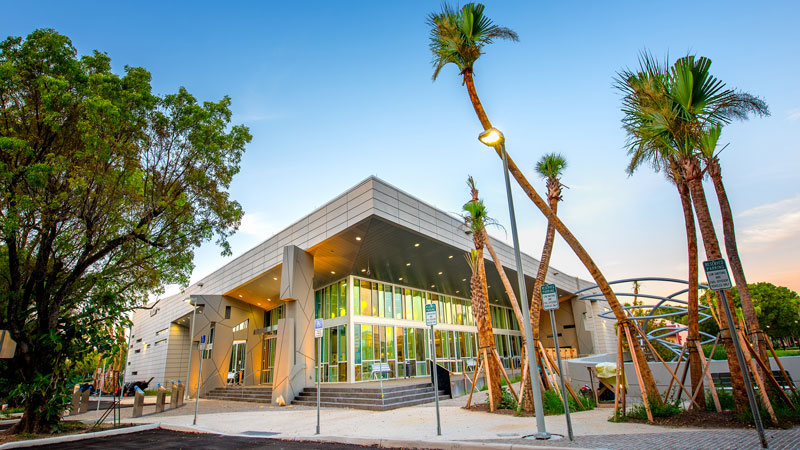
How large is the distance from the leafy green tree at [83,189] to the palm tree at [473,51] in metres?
6.76

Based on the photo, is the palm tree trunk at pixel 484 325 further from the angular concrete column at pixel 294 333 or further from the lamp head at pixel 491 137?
the angular concrete column at pixel 294 333

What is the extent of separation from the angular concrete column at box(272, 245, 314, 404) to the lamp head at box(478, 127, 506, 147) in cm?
1162

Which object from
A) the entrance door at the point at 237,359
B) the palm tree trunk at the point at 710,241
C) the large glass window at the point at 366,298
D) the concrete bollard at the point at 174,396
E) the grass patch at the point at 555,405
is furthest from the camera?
the entrance door at the point at 237,359

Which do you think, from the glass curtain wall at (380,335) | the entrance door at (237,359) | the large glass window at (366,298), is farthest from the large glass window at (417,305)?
the entrance door at (237,359)

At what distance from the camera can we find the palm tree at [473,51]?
357 inches

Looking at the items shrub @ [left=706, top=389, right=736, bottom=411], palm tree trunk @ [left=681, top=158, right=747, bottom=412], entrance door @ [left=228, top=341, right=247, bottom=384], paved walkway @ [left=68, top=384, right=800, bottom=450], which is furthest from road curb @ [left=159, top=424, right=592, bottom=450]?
entrance door @ [left=228, top=341, right=247, bottom=384]

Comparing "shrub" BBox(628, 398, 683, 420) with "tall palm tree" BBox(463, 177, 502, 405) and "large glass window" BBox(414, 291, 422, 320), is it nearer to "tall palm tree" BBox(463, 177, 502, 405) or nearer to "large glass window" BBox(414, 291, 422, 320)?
"tall palm tree" BBox(463, 177, 502, 405)

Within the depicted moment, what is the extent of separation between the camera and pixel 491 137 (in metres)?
8.05

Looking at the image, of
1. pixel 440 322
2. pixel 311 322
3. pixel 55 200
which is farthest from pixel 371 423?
pixel 440 322

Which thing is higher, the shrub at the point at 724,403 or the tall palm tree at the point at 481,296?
the tall palm tree at the point at 481,296

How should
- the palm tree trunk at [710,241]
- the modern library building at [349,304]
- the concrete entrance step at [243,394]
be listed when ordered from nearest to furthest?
the palm tree trunk at [710,241]
the modern library building at [349,304]
the concrete entrance step at [243,394]

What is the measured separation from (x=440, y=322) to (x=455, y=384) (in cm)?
1049

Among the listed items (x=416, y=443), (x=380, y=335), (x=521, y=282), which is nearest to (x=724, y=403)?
(x=521, y=282)

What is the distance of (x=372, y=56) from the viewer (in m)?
11.1
